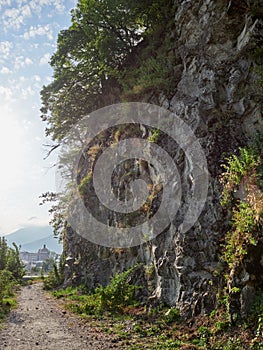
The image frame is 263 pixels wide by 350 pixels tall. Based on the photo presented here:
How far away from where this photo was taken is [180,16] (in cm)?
1438

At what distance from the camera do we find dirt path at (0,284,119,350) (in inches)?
300

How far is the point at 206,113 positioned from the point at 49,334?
9693 mm

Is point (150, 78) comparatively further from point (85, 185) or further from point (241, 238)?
point (241, 238)

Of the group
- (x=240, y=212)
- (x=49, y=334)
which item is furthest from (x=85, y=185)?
(x=240, y=212)

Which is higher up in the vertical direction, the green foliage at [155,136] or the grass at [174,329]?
the green foliage at [155,136]

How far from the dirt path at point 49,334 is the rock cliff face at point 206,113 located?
9.28 feet

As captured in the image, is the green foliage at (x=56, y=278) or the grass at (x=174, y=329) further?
the green foliage at (x=56, y=278)

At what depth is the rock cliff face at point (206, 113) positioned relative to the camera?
964 centimetres

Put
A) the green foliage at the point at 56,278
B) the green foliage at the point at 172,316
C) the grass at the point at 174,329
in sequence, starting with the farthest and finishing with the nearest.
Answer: the green foliage at the point at 56,278
the green foliage at the point at 172,316
the grass at the point at 174,329

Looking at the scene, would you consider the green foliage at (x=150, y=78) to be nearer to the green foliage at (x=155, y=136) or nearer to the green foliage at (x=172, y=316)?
the green foliage at (x=155, y=136)

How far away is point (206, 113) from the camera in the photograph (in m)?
11.8

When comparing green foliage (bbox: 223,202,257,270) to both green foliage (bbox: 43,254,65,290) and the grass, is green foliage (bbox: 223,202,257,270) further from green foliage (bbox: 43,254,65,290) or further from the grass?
green foliage (bbox: 43,254,65,290)

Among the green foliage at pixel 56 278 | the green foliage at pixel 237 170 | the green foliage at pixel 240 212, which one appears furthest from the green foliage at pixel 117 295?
the green foliage at pixel 56 278

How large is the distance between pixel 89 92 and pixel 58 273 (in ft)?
51.2
